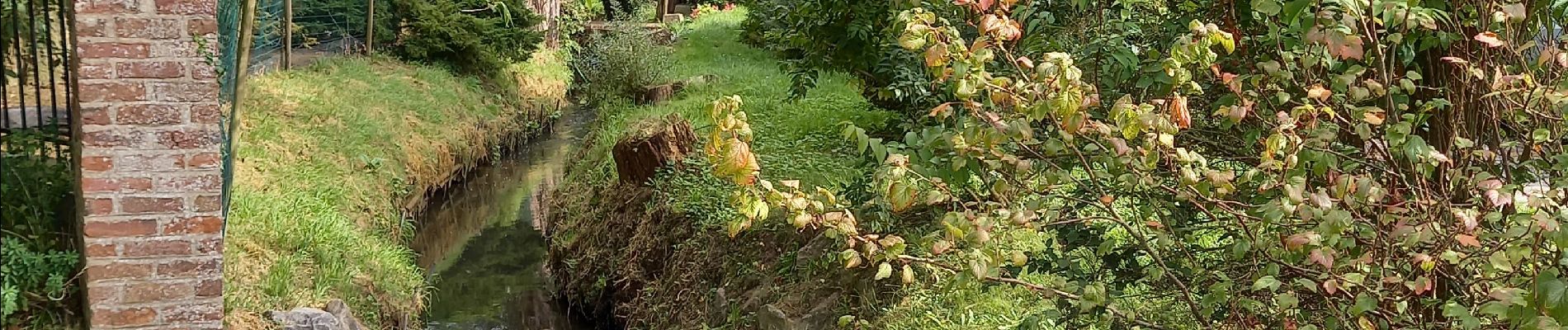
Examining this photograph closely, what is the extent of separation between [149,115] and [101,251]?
1.49ft

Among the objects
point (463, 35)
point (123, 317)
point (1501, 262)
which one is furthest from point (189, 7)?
point (463, 35)

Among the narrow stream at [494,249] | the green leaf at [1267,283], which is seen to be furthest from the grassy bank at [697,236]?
the green leaf at [1267,283]

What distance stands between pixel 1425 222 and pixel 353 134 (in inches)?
293

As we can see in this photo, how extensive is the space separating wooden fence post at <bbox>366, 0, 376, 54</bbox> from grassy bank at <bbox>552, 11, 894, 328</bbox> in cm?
270

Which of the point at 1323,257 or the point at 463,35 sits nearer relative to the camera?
the point at 1323,257

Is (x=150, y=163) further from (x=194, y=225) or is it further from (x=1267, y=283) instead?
(x=1267, y=283)

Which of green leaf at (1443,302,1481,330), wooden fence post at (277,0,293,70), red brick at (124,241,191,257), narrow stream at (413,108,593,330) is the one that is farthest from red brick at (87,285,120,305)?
wooden fence post at (277,0,293,70)

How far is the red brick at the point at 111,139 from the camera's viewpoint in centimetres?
342

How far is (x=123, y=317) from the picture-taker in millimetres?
3686

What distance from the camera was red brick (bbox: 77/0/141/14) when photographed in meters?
3.30

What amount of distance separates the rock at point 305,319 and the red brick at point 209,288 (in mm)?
981

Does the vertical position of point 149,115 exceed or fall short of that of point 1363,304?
it falls short

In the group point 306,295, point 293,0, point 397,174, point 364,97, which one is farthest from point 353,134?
point 306,295

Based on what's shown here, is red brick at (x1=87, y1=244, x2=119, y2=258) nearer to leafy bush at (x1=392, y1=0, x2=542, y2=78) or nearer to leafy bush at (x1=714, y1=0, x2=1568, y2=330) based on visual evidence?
leafy bush at (x1=714, y1=0, x2=1568, y2=330)
